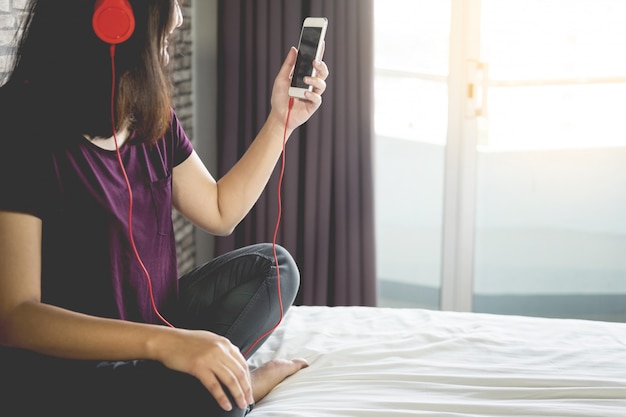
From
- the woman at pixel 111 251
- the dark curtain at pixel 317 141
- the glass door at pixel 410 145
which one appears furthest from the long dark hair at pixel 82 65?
the glass door at pixel 410 145

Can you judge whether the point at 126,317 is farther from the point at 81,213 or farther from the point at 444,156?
the point at 444,156

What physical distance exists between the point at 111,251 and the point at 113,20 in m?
0.37

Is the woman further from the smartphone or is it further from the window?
the window

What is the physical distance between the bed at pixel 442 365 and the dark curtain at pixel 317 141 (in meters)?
1.05

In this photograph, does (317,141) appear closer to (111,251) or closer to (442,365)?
(442,365)

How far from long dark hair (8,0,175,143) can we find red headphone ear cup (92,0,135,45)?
0.07 meters

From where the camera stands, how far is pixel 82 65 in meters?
1.29

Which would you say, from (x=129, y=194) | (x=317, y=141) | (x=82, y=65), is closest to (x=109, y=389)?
(x=129, y=194)

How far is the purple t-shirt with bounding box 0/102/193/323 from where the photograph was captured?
1.20 m

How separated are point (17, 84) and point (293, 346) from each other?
2.43 feet

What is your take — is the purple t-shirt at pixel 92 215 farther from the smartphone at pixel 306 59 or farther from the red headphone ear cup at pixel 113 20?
the smartphone at pixel 306 59

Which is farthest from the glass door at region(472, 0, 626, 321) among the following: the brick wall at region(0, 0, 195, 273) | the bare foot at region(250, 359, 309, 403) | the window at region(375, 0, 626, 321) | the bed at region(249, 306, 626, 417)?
the bare foot at region(250, 359, 309, 403)

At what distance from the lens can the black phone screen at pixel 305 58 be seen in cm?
158

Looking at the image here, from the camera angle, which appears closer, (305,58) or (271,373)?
(271,373)
